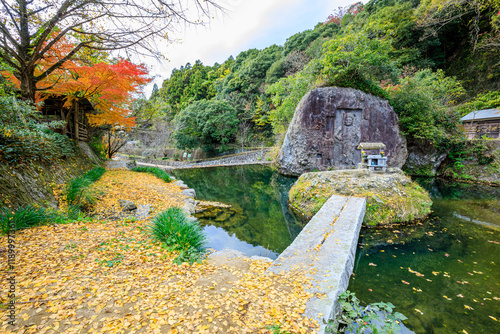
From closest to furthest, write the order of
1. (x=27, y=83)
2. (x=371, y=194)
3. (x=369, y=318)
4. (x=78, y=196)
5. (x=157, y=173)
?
(x=369, y=318) → (x=27, y=83) → (x=78, y=196) → (x=371, y=194) → (x=157, y=173)

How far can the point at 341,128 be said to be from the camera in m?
12.0

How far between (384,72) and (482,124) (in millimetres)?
7201

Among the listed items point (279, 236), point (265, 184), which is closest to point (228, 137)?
point (265, 184)

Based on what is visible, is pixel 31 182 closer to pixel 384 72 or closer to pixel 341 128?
pixel 341 128

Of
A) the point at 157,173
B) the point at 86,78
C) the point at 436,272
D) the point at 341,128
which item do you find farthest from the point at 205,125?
the point at 436,272

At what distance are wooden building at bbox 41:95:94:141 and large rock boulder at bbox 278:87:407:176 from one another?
11.1 meters

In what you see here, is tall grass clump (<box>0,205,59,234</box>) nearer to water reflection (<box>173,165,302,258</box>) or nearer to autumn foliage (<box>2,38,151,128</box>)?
water reflection (<box>173,165,302,258</box>)

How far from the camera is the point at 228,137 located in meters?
25.8

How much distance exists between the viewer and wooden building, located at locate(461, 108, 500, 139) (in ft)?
40.5

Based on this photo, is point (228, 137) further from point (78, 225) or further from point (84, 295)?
point (84, 295)

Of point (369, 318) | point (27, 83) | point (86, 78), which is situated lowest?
point (369, 318)

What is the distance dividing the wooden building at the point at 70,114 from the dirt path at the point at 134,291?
7.31 meters

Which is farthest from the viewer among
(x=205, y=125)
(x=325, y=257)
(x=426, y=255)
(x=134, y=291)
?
(x=205, y=125)

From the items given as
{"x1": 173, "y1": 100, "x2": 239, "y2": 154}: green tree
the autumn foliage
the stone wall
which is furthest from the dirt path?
{"x1": 173, "y1": 100, "x2": 239, "y2": 154}: green tree
